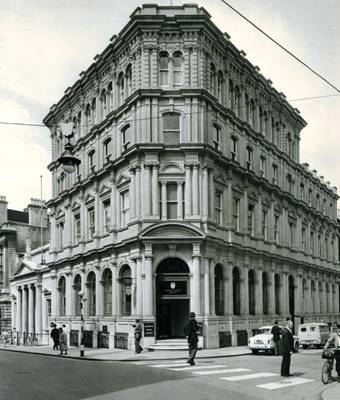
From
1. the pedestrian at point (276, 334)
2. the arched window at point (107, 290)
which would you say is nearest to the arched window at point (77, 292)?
the arched window at point (107, 290)

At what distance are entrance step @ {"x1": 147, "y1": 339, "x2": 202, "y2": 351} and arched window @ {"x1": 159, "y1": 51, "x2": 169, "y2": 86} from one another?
14.4 m

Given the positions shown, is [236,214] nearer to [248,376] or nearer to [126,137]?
[126,137]

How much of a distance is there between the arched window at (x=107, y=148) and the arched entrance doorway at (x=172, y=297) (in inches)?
367

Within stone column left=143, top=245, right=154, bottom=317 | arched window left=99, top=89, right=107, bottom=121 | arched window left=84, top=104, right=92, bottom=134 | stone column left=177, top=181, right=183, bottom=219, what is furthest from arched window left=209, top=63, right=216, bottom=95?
stone column left=143, top=245, right=154, bottom=317

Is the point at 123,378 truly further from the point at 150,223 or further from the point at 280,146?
the point at 280,146

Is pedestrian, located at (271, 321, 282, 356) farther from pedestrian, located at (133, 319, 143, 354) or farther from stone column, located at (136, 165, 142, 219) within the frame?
stone column, located at (136, 165, 142, 219)

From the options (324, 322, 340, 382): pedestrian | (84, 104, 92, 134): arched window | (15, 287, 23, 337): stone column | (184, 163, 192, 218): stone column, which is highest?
(84, 104, 92, 134): arched window

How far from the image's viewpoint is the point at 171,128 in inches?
1393

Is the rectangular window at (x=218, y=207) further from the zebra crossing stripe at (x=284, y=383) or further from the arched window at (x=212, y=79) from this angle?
the zebra crossing stripe at (x=284, y=383)

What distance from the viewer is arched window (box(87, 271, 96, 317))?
40.9 metres

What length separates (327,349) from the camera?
18.2 meters

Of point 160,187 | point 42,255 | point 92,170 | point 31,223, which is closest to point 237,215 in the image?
point 160,187

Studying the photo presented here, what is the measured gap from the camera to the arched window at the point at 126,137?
121 feet

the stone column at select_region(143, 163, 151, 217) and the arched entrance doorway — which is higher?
the stone column at select_region(143, 163, 151, 217)
